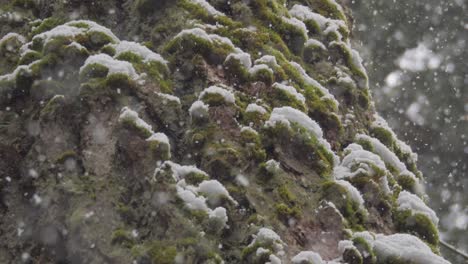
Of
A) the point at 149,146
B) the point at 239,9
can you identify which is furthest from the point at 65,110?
the point at 239,9

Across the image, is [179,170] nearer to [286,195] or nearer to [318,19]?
[286,195]

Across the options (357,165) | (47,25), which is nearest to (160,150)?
(357,165)

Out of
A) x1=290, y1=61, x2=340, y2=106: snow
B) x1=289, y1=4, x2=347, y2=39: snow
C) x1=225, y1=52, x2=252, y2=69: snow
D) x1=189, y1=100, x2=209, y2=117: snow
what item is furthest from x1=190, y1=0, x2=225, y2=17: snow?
x1=189, y1=100, x2=209, y2=117: snow

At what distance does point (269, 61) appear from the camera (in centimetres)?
264

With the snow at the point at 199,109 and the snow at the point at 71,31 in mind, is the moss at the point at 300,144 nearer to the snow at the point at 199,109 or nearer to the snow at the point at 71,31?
the snow at the point at 199,109

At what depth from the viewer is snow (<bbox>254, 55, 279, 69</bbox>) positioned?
2627 millimetres

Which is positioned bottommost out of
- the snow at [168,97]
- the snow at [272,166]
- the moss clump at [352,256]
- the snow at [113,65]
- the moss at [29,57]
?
the moss at [29,57]

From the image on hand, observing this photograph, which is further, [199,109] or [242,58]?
[242,58]

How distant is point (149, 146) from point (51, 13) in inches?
49.5

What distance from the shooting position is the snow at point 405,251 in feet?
6.50

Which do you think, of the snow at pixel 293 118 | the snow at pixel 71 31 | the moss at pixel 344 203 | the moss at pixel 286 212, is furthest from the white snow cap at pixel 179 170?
the snow at pixel 71 31

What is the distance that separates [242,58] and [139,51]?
0.51 meters

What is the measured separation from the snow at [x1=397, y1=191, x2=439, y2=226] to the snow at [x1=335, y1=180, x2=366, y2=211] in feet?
0.99

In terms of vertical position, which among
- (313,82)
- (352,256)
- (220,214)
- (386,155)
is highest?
(386,155)
